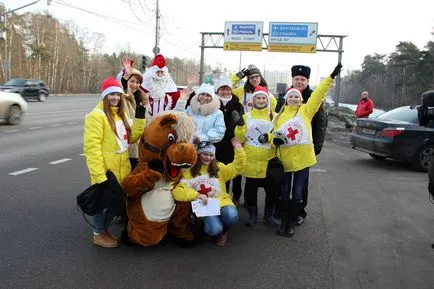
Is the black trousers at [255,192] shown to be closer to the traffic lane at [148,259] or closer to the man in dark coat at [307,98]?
the traffic lane at [148,259]

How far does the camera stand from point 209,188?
14.7ft

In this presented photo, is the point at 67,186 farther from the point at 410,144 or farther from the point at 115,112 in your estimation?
the point at 410,144

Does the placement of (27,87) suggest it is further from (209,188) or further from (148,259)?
(148,259)

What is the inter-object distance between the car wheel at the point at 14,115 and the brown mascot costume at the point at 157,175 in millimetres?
11700

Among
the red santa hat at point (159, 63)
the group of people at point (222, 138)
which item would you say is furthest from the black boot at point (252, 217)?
the red santa hat at point (159, 63)

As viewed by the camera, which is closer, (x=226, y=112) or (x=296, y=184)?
(x=296, y=184)

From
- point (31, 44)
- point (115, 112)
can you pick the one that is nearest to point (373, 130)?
point (115, 112)

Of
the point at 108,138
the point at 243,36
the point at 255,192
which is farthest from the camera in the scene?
the point at 243,36

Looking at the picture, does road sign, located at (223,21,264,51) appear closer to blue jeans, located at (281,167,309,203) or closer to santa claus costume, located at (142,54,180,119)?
santa claus costume, located at (142,54,180,119)

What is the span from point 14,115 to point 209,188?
39.6 ft

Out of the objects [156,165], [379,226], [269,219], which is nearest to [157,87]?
[156,165]

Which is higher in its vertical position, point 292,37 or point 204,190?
point 292,37

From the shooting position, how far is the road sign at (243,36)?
93.6 ft

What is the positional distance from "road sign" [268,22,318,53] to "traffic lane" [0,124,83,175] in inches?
690
